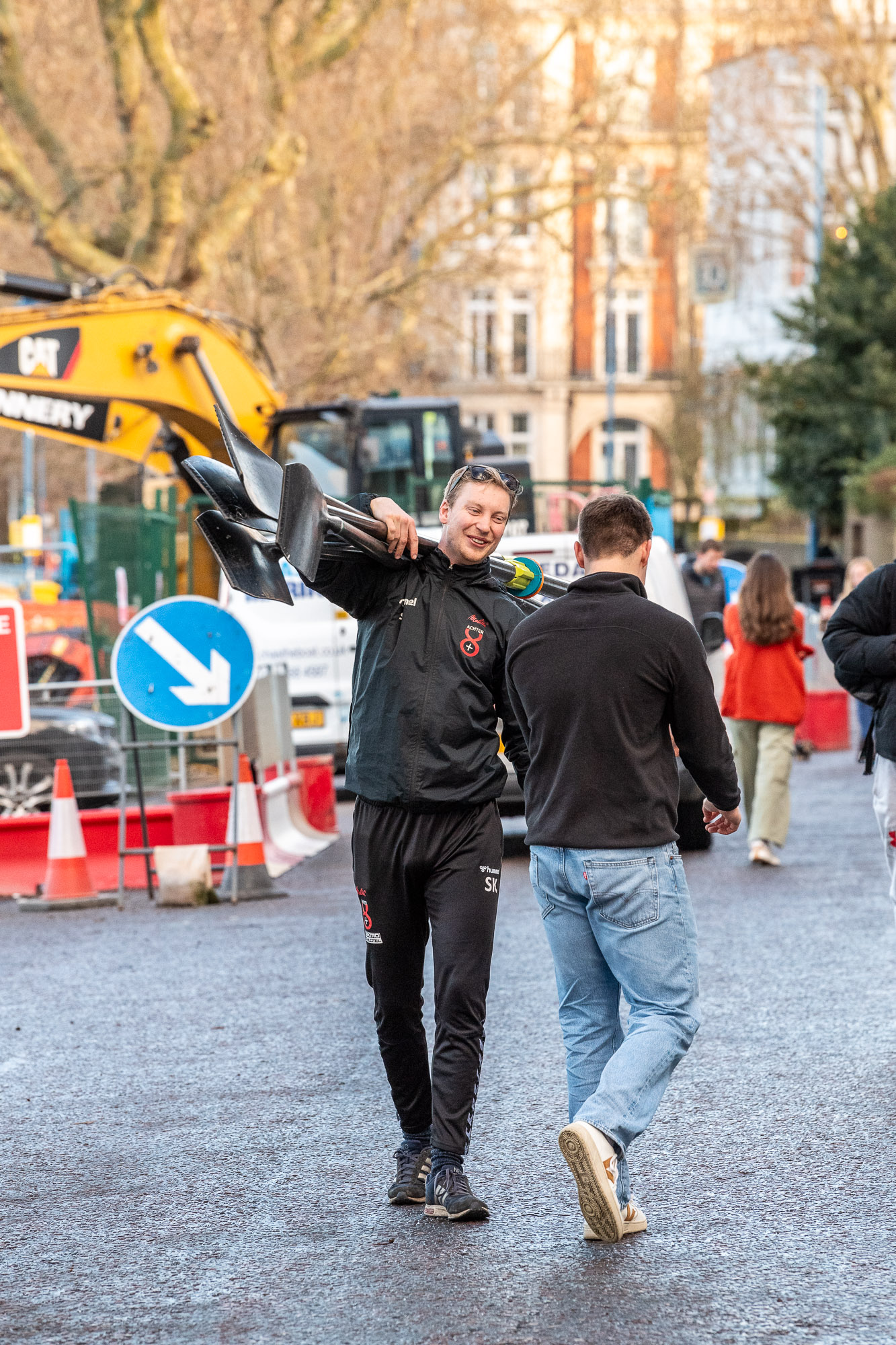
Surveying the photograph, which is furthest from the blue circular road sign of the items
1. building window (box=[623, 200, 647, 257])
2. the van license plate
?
building window (box=[623, 200, 647, 257])

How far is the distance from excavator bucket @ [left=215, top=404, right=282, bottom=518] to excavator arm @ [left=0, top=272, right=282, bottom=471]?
8.14m

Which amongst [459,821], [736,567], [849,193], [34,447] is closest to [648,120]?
[849,193]

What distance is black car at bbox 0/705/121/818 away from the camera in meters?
12.7

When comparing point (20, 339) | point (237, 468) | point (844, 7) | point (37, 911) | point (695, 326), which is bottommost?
point (37, 911)

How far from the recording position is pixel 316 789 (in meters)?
12.8

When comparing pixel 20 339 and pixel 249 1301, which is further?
pixel 20 339

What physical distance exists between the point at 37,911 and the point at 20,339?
4.69m

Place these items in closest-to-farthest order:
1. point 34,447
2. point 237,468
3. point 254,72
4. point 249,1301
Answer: point 249,1301 < point 237,468 < point 254,72 < point 34,447

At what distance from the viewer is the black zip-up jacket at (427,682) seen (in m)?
4.88

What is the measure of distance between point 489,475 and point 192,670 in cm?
547

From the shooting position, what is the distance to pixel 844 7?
132ft

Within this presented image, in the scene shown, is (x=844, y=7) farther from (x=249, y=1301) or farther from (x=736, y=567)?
(x=249, y=1301)

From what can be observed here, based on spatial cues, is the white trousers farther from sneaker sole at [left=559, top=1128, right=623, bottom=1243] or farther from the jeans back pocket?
sneaker sole at [left=559, top=1128, right=623, bottom=1243]

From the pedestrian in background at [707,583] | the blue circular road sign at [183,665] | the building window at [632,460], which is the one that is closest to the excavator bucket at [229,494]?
the blue circular road sign at [183,665]
